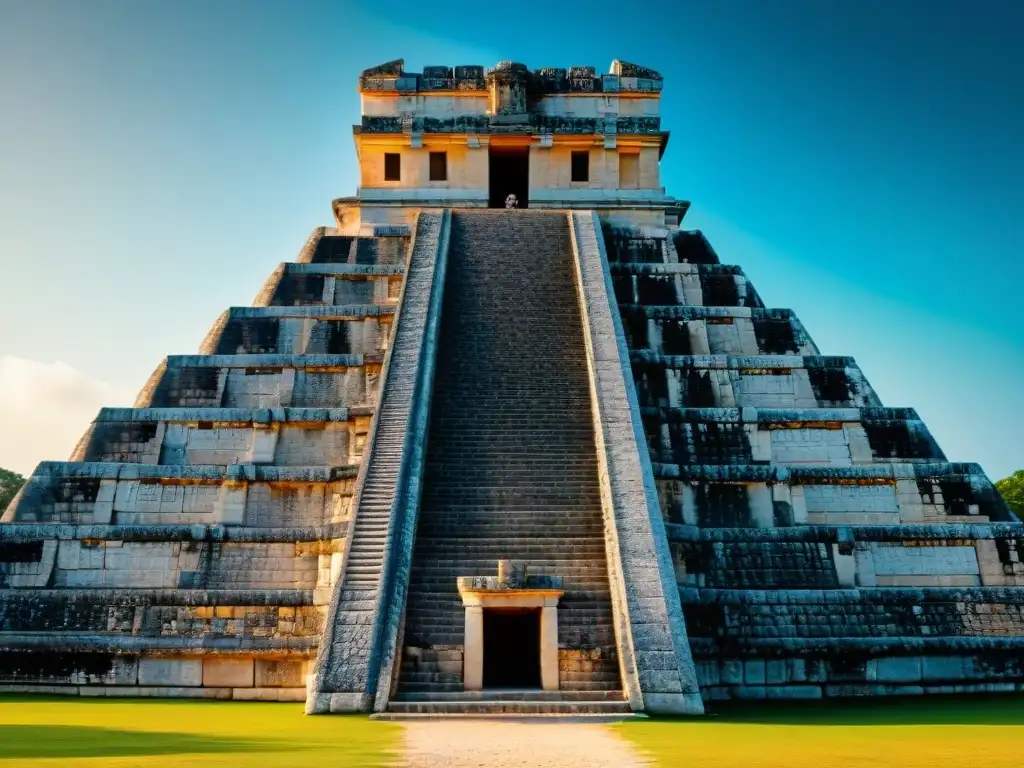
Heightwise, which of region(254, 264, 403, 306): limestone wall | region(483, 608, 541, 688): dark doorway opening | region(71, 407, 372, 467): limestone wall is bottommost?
region(483, 608, 541, 688): dark doorway opening

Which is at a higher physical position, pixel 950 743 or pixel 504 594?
pixel 504 594

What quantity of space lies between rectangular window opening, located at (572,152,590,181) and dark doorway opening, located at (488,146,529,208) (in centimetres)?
121

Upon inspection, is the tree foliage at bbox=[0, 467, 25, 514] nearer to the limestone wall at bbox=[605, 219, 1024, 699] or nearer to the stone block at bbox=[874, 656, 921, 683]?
the limestone wall at bbox=[605, 219, 1024, 699]

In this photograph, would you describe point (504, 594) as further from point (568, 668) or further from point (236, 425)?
point (236, 425)

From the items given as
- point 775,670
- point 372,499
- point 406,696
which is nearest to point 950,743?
point 775,670

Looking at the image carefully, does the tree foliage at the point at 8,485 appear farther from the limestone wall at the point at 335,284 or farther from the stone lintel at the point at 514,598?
the stone lintel at the point at 514,598

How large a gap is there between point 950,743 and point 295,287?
14.2 meters

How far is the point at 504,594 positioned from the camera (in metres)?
10.6

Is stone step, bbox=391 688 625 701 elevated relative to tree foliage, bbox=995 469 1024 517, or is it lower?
lower

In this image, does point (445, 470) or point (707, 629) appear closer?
point (707, 629)

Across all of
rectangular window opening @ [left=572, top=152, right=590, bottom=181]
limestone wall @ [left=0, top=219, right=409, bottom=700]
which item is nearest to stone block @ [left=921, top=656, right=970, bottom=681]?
limestone wall @ [left=0, top=219, right=409, bottom=700]

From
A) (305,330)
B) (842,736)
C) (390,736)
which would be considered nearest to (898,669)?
(842,736)

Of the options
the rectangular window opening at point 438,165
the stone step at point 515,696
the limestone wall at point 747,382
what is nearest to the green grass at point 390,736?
the stone step at point 515,696

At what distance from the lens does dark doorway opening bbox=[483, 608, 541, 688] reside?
12.1 metres
